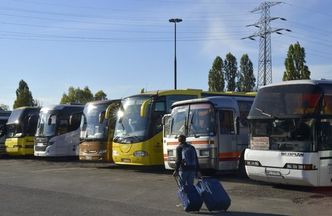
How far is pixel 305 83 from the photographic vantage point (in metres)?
14.5

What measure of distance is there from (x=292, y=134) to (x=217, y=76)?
64164mm

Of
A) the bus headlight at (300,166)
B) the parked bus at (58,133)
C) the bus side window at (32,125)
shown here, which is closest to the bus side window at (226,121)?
the bus headlight at (300,166)

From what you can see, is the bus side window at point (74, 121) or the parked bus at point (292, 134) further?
the bus side window at point (74, 121)

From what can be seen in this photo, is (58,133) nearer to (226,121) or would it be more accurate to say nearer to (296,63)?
(226,121)

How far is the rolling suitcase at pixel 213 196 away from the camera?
11445 millimetres

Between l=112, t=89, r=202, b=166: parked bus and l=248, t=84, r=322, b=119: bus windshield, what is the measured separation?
567 cm

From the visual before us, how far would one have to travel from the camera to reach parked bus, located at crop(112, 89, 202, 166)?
66.6 ft

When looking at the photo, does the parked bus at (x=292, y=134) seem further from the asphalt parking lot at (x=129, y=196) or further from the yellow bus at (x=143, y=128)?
the yellow bus at (x=143, y=128)

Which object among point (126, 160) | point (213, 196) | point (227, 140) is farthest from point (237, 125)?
point (213, 196)

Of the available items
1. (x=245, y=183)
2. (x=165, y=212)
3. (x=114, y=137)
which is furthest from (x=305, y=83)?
(x=114, y=137)

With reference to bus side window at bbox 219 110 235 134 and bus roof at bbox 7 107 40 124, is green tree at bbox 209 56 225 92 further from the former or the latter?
bus side window at bbox 219 110 235 134

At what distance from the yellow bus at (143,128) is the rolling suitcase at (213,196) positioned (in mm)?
8668

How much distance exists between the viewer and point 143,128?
20531 mm

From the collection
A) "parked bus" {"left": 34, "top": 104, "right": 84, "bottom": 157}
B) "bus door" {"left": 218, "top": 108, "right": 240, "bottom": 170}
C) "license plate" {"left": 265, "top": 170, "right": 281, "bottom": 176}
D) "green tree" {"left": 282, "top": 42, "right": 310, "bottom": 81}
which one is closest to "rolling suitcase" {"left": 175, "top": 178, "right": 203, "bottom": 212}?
"license plate" {"left": 265, "top": 170, "right": 281, "bottom": 176}
